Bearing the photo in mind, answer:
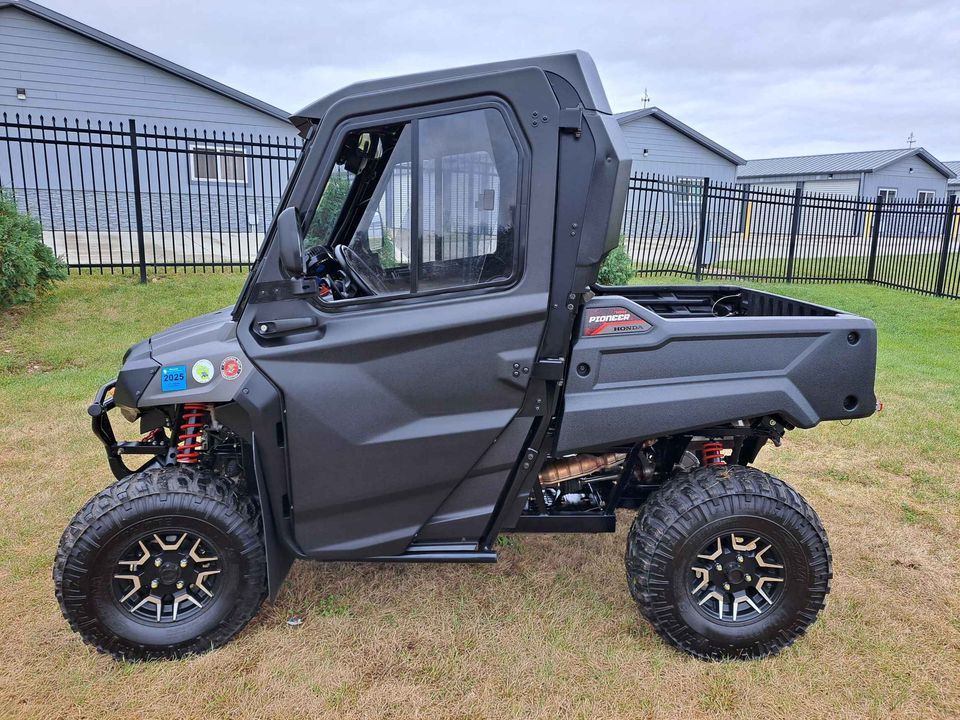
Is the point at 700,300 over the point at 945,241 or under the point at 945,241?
over

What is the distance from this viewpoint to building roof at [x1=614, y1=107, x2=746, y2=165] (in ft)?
79.0

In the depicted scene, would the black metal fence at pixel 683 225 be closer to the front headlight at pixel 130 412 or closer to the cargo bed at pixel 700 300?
the cargo bed at pixel 700 300

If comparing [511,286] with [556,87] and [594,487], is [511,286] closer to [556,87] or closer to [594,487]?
[556,87]

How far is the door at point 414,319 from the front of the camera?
258 centimetres

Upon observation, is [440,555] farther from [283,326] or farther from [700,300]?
[700,300]

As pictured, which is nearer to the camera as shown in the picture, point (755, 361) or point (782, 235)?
point (755, 361)

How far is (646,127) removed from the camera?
25.1 meters

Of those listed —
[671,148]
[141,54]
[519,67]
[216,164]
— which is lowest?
[216,164]

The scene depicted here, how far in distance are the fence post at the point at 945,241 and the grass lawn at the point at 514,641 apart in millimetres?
9816

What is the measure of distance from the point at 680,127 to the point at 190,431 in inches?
1007

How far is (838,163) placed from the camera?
108 feet

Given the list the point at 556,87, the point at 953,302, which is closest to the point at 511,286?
the point at 556,87

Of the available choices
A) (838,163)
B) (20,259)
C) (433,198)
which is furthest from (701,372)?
(838,163)

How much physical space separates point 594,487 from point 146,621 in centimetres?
210
